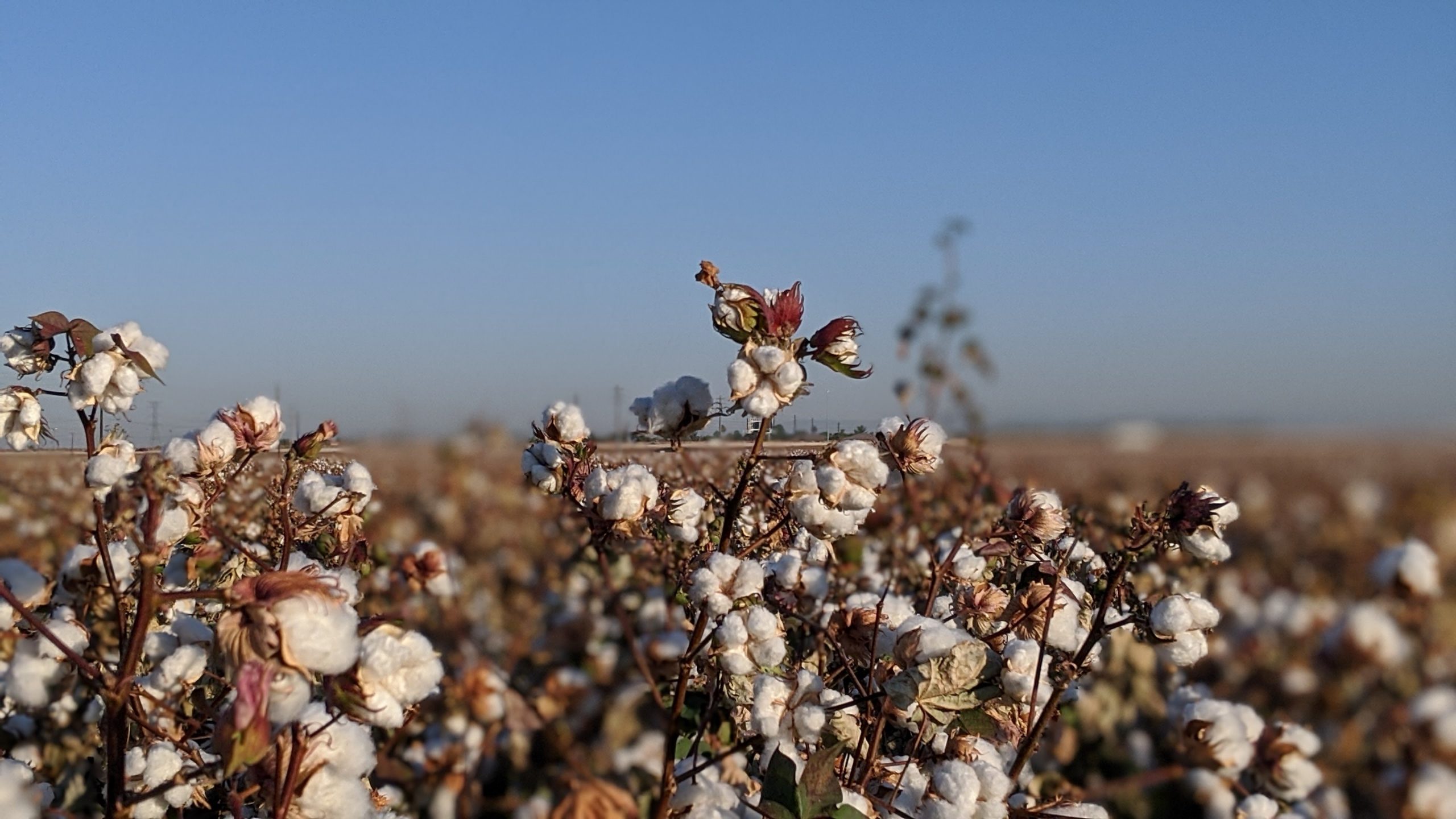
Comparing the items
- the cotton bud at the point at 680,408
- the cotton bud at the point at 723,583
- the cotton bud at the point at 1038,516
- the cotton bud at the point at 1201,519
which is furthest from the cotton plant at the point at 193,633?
the cotton bud at the point at 1201,519

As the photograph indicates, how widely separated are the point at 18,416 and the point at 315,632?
4.63 feet

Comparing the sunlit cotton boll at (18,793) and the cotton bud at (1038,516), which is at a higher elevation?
the cotton bud at (1038,516)

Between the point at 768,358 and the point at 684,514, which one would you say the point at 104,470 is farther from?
the point at 768,358

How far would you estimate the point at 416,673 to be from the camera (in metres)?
1.15

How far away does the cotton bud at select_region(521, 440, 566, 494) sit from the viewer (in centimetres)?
188

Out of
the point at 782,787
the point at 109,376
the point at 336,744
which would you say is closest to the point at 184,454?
the point at 109,376

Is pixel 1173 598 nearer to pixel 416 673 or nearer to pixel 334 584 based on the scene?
pixel 416 673

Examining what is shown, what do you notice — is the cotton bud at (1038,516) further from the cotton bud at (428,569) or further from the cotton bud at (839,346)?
the cotton bud at (428,569)

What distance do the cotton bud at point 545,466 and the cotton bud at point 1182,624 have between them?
43.4 inches

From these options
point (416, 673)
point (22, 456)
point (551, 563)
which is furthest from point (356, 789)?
point (551, 563)

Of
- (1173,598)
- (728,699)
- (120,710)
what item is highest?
(120,710)

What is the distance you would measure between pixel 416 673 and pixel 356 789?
19cm

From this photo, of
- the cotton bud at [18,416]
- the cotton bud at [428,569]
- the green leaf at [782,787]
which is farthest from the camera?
the cotton bud at [428,569]

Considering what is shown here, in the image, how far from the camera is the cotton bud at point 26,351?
187cm
